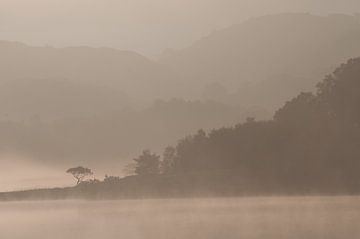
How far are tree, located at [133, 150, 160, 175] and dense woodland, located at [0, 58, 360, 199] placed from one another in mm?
11539

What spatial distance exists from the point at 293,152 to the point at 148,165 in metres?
36.2

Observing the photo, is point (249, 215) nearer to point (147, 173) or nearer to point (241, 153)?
point (241, 153)

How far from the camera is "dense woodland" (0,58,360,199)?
412ft

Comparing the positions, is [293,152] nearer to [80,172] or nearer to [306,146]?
[306,146]

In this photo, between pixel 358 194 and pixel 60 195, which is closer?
pixel 358 194

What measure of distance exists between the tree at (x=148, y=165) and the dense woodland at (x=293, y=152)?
37.9 ft

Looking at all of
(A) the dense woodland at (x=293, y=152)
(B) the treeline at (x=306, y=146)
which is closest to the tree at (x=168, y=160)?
(A) the dense woodland at (x=293, y=152)

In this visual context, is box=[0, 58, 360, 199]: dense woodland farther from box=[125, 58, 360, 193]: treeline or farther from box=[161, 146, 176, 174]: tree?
box=[161, 146, 176, 174]: tree

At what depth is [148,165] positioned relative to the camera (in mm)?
149875

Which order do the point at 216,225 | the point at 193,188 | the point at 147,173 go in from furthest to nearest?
1. the point at 147,173
2. the point at 193,188
3. the point at 216,225

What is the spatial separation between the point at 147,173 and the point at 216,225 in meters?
81.4

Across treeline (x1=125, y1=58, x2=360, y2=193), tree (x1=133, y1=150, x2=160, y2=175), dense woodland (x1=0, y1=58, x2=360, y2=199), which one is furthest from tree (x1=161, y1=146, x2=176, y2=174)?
treeline (x1=125, y1=58, x2=360, y2=193)

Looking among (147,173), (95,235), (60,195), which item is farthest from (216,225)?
(60,195)

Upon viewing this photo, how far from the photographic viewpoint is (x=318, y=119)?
12925 cm
